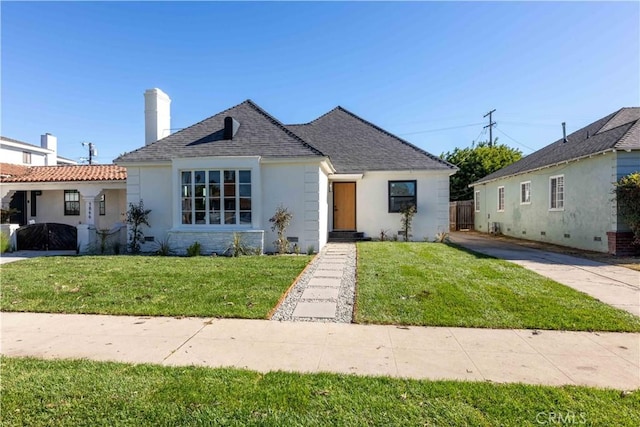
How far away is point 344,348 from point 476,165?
26730mm

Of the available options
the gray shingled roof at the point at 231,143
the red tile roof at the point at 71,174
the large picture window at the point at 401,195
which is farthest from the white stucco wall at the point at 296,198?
the red tile roof at the point at 71,174

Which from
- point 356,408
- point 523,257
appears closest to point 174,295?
point 356,408

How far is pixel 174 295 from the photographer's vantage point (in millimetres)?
5984

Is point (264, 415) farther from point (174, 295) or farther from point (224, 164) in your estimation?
point (224, 164)

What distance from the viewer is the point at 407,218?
47.0 ft

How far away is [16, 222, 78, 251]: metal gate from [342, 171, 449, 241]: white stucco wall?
40.7ft

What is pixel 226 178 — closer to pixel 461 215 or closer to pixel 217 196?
pixel 217 196

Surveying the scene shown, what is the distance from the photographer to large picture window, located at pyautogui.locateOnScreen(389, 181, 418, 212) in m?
14.6

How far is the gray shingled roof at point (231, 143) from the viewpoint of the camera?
11.1 meters

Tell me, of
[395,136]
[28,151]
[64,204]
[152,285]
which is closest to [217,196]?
[152,285]

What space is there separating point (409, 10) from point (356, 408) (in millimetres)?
11892

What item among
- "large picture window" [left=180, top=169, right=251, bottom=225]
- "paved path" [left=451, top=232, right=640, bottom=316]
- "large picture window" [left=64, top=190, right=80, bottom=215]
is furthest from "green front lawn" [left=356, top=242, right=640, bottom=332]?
"large picture window" [left=64, top=190, right=80, bottom=215]

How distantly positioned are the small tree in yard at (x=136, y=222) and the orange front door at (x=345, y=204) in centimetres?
802

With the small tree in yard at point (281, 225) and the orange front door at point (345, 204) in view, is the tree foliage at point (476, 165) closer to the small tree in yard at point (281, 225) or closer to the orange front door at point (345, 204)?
the orange front door at point (345, 204)
